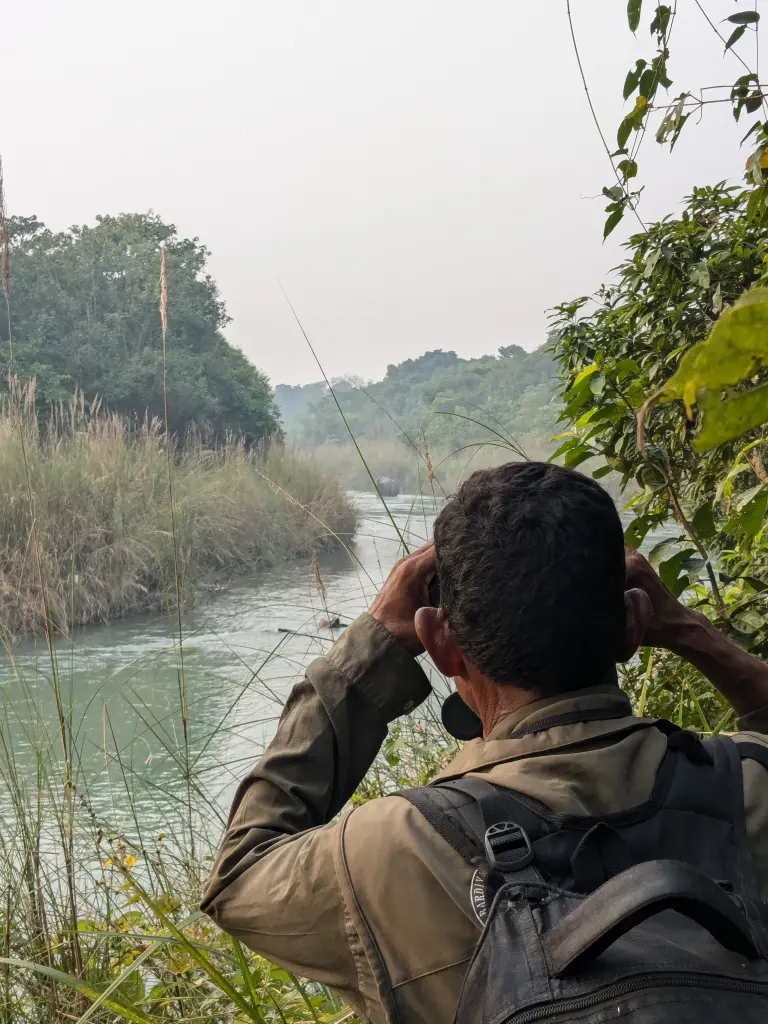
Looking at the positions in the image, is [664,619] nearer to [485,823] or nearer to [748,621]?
[485,823]

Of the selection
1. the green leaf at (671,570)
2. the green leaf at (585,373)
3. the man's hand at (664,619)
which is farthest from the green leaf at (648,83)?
the man's hand at (664,619)

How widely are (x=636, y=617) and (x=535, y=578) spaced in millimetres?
Result: 142

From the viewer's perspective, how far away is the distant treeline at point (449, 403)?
232 cm

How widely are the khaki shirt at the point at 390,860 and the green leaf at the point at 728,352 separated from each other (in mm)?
419

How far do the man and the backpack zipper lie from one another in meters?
0.10

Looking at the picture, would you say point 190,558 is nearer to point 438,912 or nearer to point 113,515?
point 113,515

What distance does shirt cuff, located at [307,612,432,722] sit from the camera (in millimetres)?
797

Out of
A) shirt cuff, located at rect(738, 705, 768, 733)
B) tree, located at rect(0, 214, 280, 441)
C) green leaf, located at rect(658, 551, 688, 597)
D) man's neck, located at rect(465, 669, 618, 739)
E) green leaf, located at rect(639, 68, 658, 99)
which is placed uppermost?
tree, located at rect(0, 214, 280, 441)

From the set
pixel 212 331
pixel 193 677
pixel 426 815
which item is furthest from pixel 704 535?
pixel 212 331

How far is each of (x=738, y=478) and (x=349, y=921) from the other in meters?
1.38

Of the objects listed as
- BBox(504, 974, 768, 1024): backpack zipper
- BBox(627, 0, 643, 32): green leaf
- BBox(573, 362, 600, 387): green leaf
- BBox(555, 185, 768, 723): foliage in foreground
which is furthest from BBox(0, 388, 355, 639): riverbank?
BBox(504, 974, 768, 1024): backpack zipper

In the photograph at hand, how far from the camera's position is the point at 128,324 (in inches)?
517

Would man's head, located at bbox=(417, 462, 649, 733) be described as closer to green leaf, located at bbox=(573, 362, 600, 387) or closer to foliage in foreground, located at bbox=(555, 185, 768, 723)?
foliage in foreground, located at bbox=(555, 185, 768, 723)

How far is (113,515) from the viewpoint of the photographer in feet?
20.1
